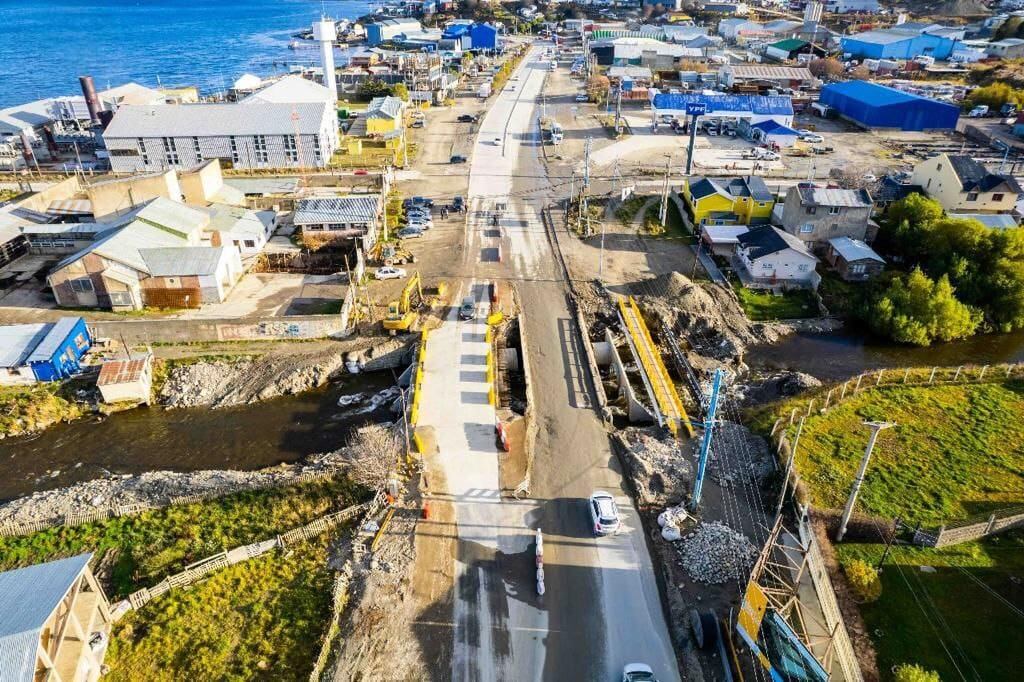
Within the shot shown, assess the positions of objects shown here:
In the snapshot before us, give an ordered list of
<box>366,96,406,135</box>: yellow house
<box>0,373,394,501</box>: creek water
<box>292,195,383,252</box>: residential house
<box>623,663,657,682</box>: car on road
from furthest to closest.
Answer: <box>366,96,406,135</box>: yellow house → <box>292,195,383,252</box>: residential house → <box>0,373,394,501</box>: creek water → <box>623,663,657,682</box>: car on road

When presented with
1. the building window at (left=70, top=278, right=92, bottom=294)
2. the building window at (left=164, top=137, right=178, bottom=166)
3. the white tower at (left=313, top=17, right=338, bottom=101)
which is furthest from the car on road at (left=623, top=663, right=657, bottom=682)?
the white tower at (left=313, top=17, right=338, bottom=101)

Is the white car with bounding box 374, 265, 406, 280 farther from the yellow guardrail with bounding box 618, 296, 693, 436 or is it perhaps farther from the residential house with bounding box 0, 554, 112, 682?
the residential house with bounding box 0, 554, 112, 682

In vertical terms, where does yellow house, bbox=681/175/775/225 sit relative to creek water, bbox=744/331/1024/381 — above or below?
above

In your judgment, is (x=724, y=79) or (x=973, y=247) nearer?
(x=973, y=247)

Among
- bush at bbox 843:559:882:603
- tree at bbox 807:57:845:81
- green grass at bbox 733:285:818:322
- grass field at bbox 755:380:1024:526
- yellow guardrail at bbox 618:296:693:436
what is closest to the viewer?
bush at bbox 843:559:882:603

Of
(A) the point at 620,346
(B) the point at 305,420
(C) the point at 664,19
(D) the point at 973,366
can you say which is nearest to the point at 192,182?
(B) the point at 305,420

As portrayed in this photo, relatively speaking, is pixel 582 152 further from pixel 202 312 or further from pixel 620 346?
pixel 202 312
